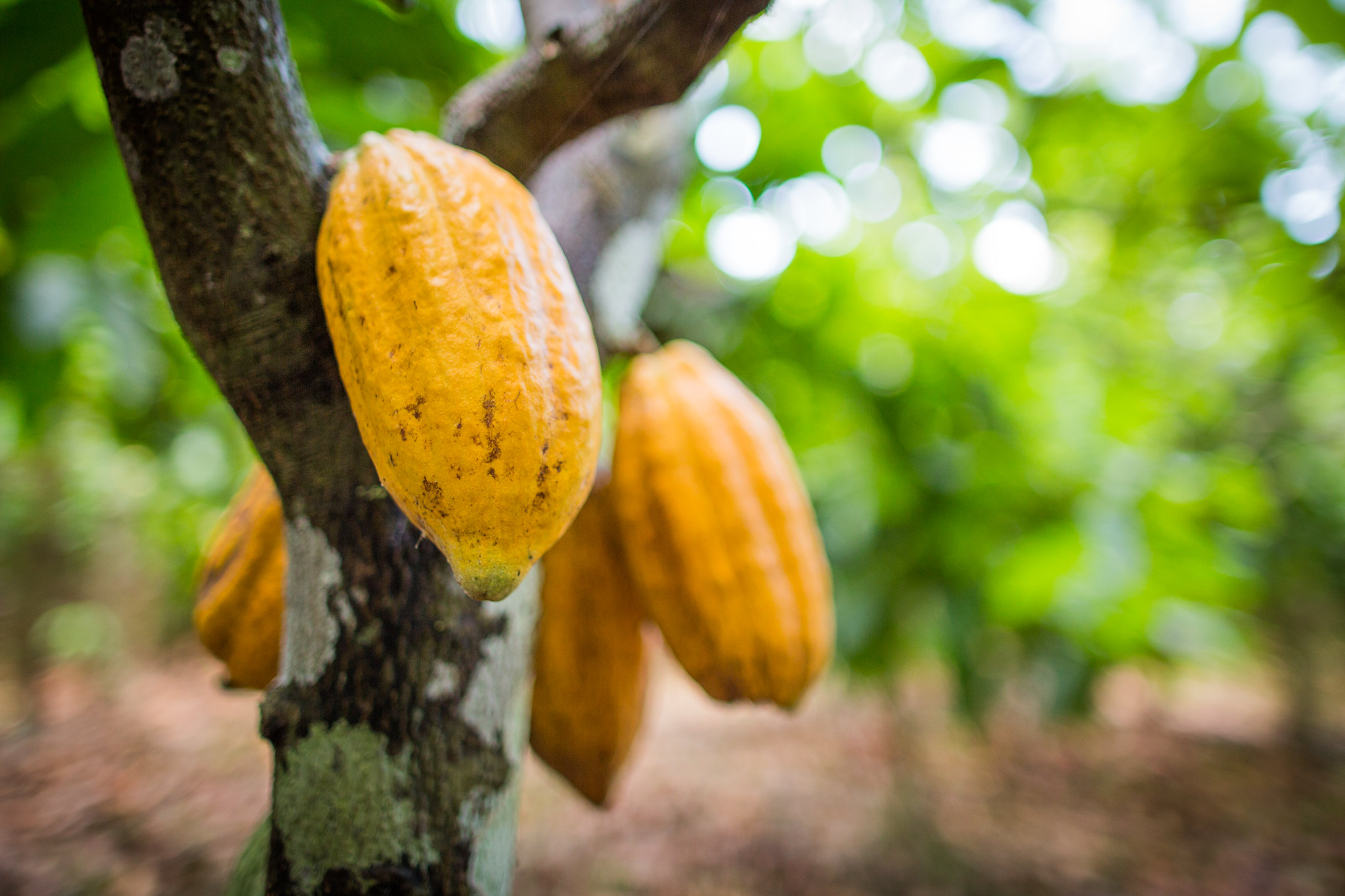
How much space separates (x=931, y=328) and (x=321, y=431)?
1637 mm

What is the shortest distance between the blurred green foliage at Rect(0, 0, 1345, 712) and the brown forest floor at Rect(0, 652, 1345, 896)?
0.62 metres

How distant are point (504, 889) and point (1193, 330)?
4257 millimetres

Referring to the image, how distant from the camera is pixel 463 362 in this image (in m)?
0.46

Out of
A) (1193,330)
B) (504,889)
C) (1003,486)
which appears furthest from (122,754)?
(1193,330)

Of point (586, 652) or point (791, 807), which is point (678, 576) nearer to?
point (586, 652)

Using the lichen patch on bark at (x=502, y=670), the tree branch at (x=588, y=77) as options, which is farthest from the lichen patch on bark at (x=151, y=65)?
the lichen patch on bark at (x=502, y=670)

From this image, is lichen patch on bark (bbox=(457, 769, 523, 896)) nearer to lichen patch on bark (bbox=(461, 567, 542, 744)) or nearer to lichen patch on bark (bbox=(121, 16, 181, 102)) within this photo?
lichen patch on bark (bbox=(461, 567, 542, 744))

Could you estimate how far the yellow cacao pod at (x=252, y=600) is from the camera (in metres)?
0.81

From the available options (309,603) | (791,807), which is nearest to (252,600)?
(309,603)

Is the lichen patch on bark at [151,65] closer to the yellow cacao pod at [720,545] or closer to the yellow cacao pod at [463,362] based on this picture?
the yellow cacao pod at [463,362]

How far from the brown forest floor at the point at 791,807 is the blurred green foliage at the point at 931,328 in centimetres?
62

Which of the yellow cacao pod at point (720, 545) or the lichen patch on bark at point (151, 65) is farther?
the yellow cacao pod at point (720, 545)

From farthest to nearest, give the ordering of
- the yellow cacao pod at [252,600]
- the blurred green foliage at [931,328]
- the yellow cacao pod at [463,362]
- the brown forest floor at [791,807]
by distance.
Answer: the brown forest floor at [791,807]
the blurred green foliage at [931,328]
the yellow cacao pod at [252,600]
the yellow cacao pod at [463,362]

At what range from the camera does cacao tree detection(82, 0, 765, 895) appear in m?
0.54
